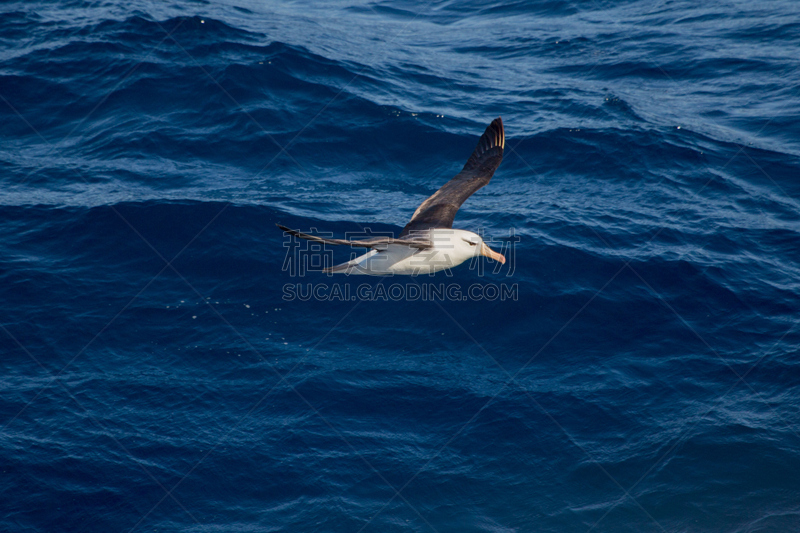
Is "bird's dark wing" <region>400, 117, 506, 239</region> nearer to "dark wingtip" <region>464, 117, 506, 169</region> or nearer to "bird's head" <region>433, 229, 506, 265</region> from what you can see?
"dark wingtip" <region>464, 117, 506, 169</region>

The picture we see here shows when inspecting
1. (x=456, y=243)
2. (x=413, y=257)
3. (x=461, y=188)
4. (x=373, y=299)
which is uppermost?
(x=461, y=188)

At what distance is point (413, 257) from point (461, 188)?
224cm

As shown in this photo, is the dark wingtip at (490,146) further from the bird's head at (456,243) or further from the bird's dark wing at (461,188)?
the bird's head at (456,243)

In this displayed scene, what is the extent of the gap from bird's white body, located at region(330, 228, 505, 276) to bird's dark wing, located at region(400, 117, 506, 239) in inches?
17.2

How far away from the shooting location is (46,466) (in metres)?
11.5

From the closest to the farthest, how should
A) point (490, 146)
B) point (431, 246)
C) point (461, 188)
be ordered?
point (431, 246) < point (461, 188) < point (490, 146)

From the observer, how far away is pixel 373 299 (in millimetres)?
15242

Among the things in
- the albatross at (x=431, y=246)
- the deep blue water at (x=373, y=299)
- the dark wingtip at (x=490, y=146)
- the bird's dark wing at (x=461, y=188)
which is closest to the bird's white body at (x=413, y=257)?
the albatross at (x=431, y=246)

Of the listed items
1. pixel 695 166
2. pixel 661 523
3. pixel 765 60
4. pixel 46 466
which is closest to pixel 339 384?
pixel 46 466

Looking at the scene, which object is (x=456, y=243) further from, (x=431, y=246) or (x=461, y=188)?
(x=461, y=188)

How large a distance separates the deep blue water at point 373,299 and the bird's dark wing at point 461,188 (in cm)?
279

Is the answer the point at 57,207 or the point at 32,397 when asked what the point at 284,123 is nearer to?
the point at 57,207

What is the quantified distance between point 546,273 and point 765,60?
15.9 m

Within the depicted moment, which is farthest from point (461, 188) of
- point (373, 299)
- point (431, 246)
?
point (373, 299)
